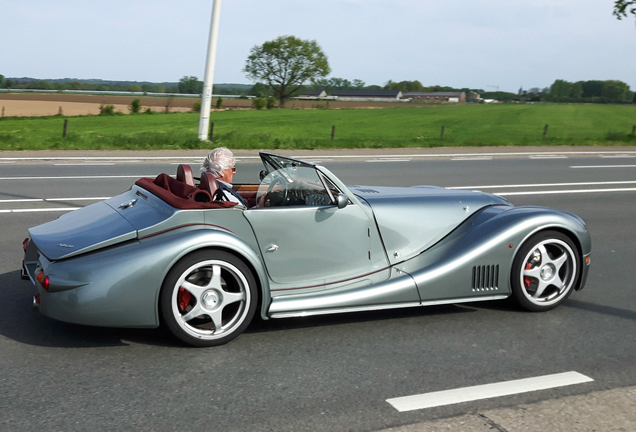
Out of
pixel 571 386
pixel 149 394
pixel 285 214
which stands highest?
pixel 285 214

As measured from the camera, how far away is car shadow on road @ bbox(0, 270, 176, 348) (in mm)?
4375

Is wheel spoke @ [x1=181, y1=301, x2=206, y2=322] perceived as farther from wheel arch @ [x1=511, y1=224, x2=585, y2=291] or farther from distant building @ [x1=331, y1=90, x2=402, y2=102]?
distant building @ [x1=331, y1=90, x2=402, y2=102]

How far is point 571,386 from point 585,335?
1.05 metres

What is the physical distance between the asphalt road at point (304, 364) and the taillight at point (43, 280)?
1.45 feet

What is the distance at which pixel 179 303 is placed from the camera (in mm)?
4336

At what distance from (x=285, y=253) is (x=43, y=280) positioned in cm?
159

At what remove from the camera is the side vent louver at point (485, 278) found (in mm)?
5027

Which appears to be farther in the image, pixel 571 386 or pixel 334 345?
pixel 334 345

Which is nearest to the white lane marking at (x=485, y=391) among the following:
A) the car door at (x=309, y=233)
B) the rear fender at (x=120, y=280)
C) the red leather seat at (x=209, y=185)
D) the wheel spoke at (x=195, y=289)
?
the car door at (x=309, y=233)

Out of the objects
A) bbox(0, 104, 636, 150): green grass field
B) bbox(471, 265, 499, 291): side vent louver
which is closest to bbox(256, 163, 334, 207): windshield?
bbox(471, 265, 499, 291): side vent louver

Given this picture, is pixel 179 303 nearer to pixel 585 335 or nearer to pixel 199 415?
pixel 199 415

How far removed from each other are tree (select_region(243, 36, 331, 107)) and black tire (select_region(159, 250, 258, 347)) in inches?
3583

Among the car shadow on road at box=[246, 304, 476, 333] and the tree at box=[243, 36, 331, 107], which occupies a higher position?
the tree at box=[243, 36, 331, 107]

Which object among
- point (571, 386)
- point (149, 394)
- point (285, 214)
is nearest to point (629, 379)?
point (571, 386)
